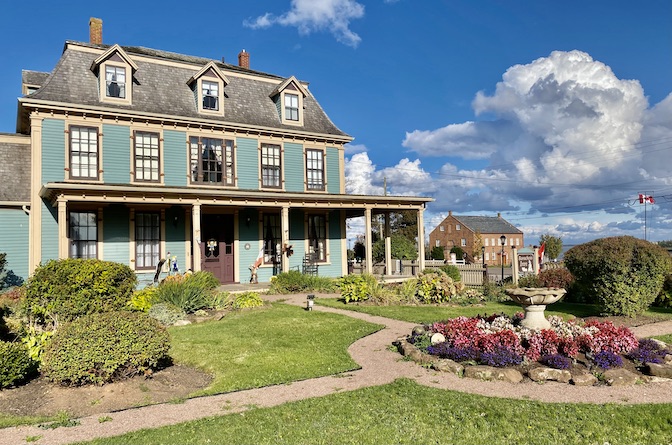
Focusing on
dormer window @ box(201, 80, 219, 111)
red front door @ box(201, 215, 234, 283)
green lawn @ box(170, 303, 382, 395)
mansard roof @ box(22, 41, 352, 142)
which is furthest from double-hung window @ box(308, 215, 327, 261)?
green lawn @ box(170, 303, 382, 395)

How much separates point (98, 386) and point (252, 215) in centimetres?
1527

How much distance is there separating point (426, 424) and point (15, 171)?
772 inches

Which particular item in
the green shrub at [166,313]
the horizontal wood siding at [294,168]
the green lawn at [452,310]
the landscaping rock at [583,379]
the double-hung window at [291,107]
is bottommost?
the green lawn at [452,310]

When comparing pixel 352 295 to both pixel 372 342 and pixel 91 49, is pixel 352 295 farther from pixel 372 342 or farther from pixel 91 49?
pixel 91 49

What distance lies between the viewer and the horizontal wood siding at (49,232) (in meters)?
17.8

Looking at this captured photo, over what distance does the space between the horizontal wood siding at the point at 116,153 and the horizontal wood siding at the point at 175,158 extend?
4.63 feet

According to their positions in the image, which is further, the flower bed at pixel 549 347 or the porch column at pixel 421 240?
the porch column at pixel 421 240

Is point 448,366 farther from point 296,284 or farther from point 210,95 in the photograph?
point 210,95

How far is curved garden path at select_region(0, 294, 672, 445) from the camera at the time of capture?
5.73 metres

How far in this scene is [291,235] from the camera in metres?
23.2

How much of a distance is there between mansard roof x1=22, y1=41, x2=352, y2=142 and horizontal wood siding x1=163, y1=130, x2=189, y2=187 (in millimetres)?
863

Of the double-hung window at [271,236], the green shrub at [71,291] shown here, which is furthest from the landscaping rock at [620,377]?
the double-hung window at [271,236]

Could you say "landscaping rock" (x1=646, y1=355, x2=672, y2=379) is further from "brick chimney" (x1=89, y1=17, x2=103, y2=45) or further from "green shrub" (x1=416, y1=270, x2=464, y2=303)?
"brick chimney" (x1=89, y1=17, x2=103, y2=45)

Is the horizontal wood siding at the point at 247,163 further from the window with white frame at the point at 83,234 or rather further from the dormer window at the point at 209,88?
the window with white frame at the point at 83,234
